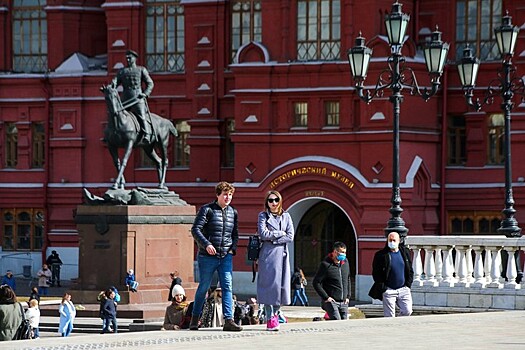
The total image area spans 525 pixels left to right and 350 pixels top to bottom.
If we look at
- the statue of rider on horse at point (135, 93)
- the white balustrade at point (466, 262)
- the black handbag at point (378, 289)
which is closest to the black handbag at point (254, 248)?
the black handbag at point (378, 289)

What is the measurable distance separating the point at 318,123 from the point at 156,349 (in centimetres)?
3584

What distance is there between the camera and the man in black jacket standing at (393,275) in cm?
2602

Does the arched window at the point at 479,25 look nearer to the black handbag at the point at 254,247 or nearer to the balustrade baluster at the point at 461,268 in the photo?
the balustrade baluster at the point at 461,268

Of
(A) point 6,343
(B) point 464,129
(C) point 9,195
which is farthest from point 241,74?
(A) point 6,343

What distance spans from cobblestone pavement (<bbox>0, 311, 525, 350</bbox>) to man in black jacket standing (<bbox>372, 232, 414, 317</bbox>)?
162cm

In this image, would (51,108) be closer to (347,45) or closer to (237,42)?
(237,42)

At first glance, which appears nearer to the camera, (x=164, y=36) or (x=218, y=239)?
(x=218, y=239)

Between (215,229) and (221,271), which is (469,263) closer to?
(221,271)

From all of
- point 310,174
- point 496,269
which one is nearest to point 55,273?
point 310,174

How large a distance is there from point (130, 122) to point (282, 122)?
14.5 meters

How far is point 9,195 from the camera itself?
207 ft

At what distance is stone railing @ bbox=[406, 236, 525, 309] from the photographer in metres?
28.9

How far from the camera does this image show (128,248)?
40.3 meters

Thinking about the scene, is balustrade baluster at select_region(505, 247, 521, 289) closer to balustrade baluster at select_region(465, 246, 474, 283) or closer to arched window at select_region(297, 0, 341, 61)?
balustrade baluster at select_region(465, 246, 474, 283)
